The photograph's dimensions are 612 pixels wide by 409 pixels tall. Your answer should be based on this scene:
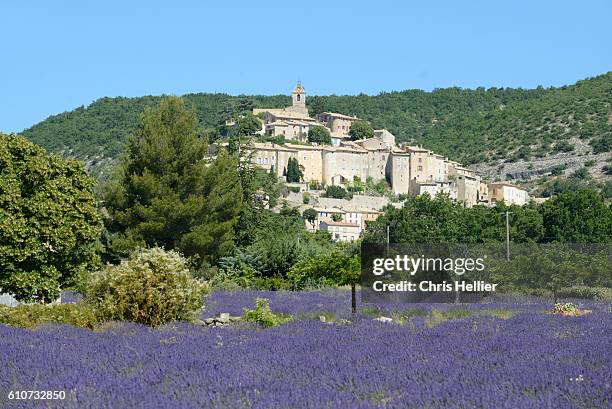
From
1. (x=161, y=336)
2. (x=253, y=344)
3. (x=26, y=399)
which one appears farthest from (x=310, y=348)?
(x=26, y=399)

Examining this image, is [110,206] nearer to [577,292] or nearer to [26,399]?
[577,292]

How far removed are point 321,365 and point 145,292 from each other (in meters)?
6.67

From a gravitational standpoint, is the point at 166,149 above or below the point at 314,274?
above

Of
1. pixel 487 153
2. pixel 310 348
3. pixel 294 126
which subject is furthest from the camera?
pixel 487 153

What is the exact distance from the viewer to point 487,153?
19000cm

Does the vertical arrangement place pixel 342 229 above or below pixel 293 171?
below

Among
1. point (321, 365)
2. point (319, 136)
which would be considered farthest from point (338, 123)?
point (321, 365)

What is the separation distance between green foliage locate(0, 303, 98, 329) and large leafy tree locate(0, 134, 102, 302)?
3283mm

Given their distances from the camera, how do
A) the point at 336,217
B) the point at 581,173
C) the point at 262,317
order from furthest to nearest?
the point at 581,173
the point at 336,217
the point at 262,317

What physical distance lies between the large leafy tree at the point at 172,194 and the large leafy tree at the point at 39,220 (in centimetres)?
1222

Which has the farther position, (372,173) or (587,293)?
(372,173)

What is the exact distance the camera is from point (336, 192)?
149250 mm

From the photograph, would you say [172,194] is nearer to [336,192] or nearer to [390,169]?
[336,192]

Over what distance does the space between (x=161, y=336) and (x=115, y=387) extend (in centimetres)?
495
